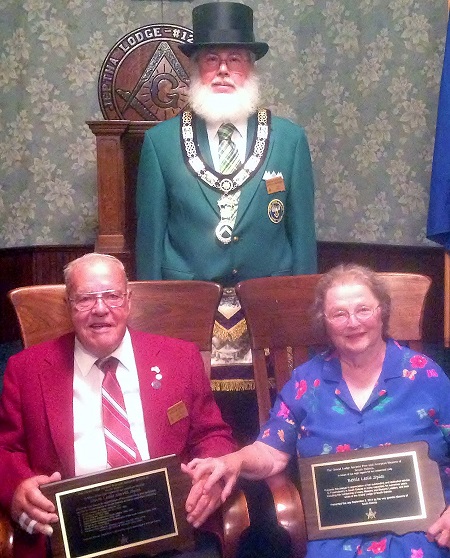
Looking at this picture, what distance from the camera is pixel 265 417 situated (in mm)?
2082

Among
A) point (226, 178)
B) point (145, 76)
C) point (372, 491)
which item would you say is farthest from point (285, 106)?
point (372, 491)

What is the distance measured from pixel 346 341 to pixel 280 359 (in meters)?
0.30

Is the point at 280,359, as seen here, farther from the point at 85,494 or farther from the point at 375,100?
the point at 375,100

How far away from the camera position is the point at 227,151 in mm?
2543

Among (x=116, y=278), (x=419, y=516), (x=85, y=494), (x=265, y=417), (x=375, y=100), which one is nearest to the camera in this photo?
(x=85, y=494)

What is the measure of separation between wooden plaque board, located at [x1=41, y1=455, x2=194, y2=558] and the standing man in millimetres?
879

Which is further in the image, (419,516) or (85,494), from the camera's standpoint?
(419,516)

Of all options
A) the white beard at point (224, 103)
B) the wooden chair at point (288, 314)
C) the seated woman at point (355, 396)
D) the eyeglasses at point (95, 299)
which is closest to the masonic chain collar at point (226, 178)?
the white beard at point (224, 103)

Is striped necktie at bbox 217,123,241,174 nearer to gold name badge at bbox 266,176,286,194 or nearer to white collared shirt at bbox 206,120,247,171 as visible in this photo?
white collared shirt at bbox 206,120,247,171

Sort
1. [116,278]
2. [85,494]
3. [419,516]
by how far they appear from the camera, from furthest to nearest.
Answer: [116,278], [419,516], [85,494]

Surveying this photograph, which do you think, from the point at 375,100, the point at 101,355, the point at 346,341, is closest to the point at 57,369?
the point at 101,355

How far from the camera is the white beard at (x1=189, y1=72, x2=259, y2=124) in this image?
98.9 inches

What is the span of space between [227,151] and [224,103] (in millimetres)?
158

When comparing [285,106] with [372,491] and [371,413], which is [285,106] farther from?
[372,491]
